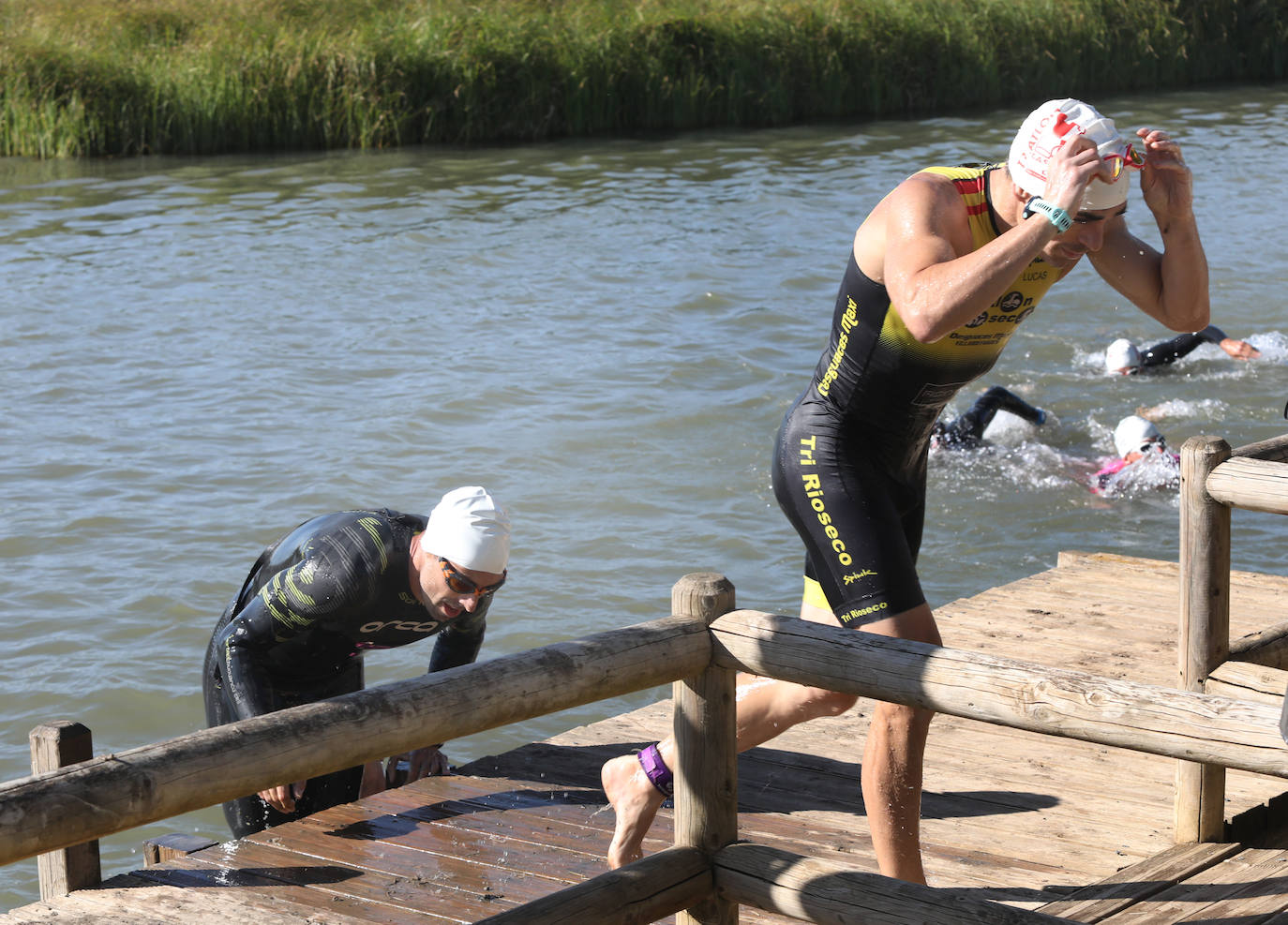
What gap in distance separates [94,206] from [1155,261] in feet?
57.3

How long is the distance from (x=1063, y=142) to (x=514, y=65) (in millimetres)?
21248

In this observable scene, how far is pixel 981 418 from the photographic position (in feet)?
36.0

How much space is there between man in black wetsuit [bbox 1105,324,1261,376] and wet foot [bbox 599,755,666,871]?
979cm

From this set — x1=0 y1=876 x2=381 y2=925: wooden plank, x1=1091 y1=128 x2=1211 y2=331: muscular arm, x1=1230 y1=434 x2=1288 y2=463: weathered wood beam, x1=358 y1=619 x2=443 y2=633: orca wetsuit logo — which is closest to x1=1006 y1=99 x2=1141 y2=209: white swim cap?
x1=1091 y1=128 x2=1211 y2=331: muscular arm

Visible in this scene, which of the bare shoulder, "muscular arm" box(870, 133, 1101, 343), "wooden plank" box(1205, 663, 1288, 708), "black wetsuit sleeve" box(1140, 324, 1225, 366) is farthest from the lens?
"black wetsuit sleeve" box(1140, 324, 1225, 366)

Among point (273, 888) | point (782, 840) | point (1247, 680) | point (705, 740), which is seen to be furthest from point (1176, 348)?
point (705, 740)

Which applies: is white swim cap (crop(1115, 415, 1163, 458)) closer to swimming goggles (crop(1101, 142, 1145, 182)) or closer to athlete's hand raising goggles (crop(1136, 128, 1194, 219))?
athlete's hand raising goggles (crop(1136, 128, 1194, 219))

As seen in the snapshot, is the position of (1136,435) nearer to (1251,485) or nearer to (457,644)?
(1251,485)

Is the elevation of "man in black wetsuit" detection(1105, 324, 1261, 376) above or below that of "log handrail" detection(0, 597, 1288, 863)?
below

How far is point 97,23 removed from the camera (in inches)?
953

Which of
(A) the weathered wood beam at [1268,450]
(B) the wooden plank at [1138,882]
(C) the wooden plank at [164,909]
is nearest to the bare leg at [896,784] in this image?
(B) the wooden plank at [1138,882]

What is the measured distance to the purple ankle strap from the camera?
4008 millimetres

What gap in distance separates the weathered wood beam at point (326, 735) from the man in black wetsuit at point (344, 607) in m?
1.41

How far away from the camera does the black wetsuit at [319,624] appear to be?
4.56m
